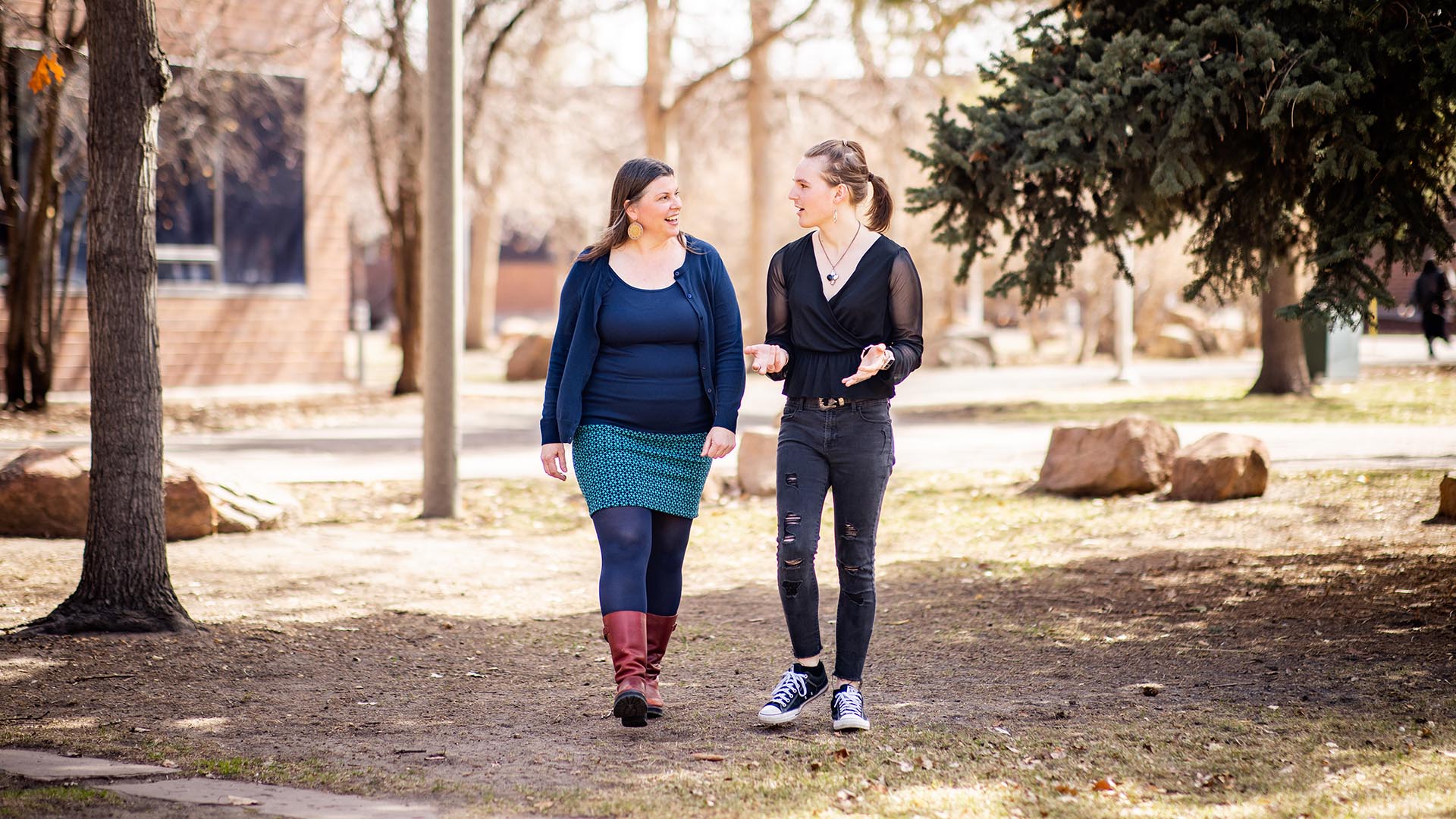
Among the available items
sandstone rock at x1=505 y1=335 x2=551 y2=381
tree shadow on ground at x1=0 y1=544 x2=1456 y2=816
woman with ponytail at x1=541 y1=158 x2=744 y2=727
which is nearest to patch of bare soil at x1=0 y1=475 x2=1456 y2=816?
tree shadow on ground at x1=0 y1=544 x2=1456 y2=816

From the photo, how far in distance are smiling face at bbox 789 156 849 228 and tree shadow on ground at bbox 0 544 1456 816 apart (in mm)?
1672

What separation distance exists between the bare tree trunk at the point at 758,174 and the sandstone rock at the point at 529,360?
12.0ft

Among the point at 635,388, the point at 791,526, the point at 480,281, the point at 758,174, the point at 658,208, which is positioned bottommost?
the point at 791,526

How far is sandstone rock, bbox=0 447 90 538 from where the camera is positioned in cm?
845

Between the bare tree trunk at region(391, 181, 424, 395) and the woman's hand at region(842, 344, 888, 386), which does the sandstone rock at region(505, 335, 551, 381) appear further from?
the woman's hand at region(842, 344, 888, 386)

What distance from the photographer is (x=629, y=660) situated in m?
4.47

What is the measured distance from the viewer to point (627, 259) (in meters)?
4.55

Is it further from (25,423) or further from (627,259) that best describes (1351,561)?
(25,423)

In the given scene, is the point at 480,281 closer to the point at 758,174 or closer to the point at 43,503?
the point at 758,174

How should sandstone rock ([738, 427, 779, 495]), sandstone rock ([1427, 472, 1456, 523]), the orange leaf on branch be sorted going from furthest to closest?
sandstone rock ([738, 427, 779, 495]), sandstone rock ([1427, 472, 1456, 523]), the orange leaf on branch

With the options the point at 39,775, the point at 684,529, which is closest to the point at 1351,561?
the point at 684,529

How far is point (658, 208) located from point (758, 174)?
18.5m

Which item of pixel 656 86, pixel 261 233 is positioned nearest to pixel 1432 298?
pixel 656 86

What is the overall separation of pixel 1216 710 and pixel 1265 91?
3118mm
